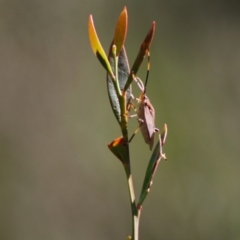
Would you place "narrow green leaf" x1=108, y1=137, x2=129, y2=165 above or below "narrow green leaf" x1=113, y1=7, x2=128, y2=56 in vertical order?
below

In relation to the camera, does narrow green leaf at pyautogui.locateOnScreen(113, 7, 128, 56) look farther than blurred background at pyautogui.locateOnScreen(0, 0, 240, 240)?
No

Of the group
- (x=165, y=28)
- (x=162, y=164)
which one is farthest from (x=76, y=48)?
(x=162, y=164)

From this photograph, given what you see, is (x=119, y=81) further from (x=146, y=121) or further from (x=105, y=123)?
(x=105, y=123)

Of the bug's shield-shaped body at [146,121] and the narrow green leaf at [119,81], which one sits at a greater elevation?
the narrow green leaf at [119,81]

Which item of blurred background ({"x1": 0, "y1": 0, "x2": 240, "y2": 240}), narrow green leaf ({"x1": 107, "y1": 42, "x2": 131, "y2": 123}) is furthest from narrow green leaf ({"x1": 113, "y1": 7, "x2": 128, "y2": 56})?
blurred background ({"x1": 0, "y1": 0, "x2": 240, "y2": 240})

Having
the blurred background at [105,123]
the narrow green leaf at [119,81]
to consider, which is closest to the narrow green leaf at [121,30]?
the narrow green leaf at [119,81]

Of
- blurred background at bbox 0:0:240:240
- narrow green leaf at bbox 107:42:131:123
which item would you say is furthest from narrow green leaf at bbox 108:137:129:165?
blurred background at bbox 0:0:240:240

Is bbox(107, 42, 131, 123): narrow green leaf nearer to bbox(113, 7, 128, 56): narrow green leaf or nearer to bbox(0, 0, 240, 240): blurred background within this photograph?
bbox(113, 7, 128, 56): narrow green leaf

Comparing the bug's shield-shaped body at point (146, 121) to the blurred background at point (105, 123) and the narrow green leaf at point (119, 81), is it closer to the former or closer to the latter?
the narrow green leaf at point (119, 81)
